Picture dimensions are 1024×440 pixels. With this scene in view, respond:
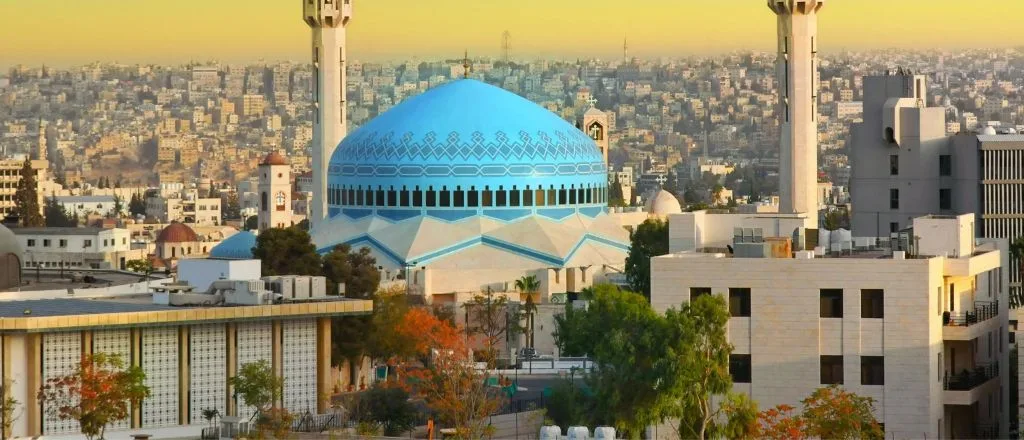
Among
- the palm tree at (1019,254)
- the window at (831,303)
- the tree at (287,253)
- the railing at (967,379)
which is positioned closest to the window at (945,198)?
the palm tree at (1019,254)

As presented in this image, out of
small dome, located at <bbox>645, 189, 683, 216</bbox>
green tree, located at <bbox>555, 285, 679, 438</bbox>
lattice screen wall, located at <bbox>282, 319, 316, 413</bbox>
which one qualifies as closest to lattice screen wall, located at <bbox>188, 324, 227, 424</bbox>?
lattice screen wall, located at <bbox>282, 319, 316, 413</bbox>

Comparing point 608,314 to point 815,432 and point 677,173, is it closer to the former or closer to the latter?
point 815,432

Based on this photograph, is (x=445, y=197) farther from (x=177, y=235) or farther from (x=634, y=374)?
(x=177, y=235)

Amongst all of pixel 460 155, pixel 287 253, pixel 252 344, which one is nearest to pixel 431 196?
pixel 460 155

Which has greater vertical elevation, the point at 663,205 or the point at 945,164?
the point at 945,164

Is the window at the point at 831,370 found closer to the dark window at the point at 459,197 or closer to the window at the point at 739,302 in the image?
the window at the point at 739,302

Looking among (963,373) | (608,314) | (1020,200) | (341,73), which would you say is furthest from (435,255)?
(963,373)

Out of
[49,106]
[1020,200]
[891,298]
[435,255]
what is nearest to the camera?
[891,298]
